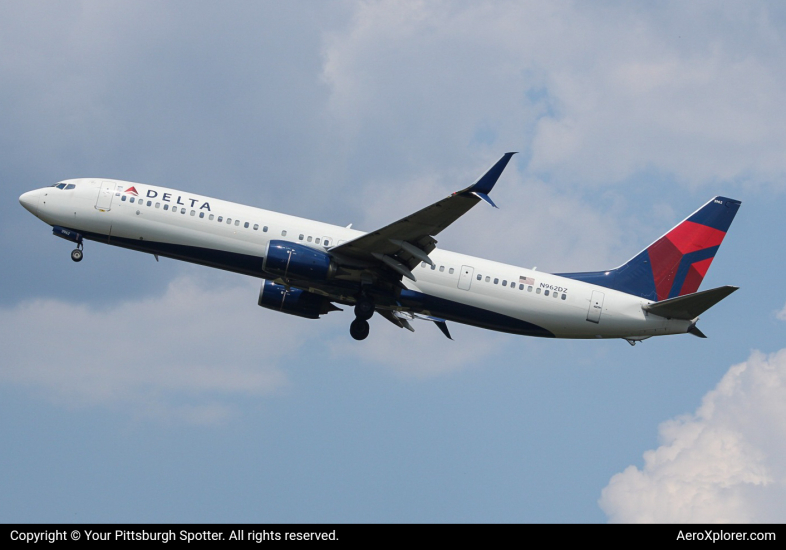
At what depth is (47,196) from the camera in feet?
144

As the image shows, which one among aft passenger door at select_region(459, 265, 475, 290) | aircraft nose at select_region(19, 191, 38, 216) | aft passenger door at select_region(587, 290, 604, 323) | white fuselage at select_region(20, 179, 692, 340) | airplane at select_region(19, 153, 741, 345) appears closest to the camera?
airplane at select_region(19, 153, 741, 345)

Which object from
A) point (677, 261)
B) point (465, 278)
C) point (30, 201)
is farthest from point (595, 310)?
point (30, 201)

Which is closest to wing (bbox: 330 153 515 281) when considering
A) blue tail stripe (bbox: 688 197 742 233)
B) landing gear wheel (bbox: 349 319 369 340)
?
landing gear wheel (bbox: 349 319 369 340)

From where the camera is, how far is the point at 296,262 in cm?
4028

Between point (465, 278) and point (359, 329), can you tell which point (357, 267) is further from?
point (465, 278)

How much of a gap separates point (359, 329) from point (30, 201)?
16.5m

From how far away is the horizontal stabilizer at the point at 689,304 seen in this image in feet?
135

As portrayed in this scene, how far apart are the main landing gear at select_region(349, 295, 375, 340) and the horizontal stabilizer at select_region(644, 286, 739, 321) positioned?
13.1 metres

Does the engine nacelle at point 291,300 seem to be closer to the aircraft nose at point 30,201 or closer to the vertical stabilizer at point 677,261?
the aircraft nose at point 30,201

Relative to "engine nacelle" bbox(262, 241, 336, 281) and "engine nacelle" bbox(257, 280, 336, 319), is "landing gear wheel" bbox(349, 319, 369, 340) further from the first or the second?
"engine nacelle" bbox(262, 241, 336, 281)

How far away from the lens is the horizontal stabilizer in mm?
41062

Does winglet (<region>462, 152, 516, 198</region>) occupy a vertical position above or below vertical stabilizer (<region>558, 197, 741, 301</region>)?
below

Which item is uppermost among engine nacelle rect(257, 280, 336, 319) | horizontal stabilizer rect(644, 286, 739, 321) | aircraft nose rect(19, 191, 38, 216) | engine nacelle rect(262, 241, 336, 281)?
aircraft nose rect(19, 191, 38, 216)
